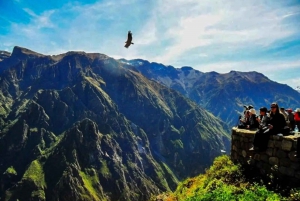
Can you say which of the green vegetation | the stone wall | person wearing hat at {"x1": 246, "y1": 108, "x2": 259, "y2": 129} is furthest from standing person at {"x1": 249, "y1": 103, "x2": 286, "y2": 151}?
person wearing hat at {"x1": 246, "y1": 108, "x2": 259, "y2": 129}

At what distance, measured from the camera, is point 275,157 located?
1480cm

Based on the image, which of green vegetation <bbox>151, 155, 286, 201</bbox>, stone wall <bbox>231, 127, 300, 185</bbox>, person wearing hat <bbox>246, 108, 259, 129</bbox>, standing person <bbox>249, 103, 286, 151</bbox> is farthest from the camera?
person wearing hat <bbox>246, 108, 259, 129</bbox>

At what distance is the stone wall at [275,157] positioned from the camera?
45.1 feet

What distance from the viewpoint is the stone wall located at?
13.8 m

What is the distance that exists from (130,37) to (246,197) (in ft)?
32.6

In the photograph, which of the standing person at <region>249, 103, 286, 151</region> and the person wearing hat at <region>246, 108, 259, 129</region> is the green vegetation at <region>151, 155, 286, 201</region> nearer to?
the standing person at <region>249, 103, 286, 151</region>

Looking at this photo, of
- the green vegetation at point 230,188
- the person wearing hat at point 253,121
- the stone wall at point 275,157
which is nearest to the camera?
the green vegetation at point 230,188

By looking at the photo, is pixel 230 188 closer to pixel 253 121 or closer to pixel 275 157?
pixel 275 157

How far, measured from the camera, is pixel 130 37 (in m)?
17.4

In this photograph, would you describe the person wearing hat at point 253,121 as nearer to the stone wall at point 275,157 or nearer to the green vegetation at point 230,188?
the stone wall at point 275,157

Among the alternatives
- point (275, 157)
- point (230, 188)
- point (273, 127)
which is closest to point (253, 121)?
point (273, 127)

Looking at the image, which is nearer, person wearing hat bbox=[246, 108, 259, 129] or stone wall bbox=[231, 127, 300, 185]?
stone wall bbox=[231, 127, 300, 185]

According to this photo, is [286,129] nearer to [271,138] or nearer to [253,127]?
[271,138]

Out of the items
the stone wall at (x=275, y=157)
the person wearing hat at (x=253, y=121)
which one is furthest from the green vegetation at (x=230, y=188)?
the person wearing hat at (x=253, y=121)
